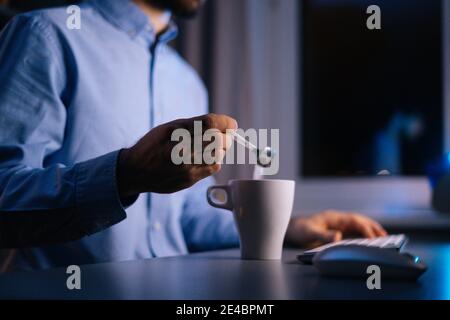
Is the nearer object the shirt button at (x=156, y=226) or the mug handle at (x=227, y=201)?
the mug handle at (x=227, y=201)

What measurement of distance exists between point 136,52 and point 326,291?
69 cm

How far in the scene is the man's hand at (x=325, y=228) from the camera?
835mm

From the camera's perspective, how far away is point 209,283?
0.46 meters

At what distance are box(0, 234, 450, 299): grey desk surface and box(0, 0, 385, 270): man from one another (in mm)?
96

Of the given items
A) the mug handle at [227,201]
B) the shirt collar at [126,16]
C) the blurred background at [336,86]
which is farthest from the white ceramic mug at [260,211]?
the blurred background at [336,86]

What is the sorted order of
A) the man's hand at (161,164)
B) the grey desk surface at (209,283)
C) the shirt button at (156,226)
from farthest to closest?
the shirt button at (156,226), the man's hand at (161,164), the grey desk surface at (209,283)

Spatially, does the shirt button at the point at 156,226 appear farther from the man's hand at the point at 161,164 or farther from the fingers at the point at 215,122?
the fingers at the point at 215,122

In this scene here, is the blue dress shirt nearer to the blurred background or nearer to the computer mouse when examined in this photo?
the computer mouse

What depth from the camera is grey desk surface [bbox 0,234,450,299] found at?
398mm

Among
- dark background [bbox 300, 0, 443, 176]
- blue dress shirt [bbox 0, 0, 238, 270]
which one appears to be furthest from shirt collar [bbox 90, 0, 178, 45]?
dark background [bbox 300, 0, 443, 176]

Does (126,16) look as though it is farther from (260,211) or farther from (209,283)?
(209,283)

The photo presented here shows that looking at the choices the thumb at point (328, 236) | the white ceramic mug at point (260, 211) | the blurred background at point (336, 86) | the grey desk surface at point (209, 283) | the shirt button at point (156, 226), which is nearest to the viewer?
the grey desk surface at point (209, 283)

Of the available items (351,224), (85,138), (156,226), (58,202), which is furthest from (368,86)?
(58,202)

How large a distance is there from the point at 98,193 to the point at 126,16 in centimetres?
50
